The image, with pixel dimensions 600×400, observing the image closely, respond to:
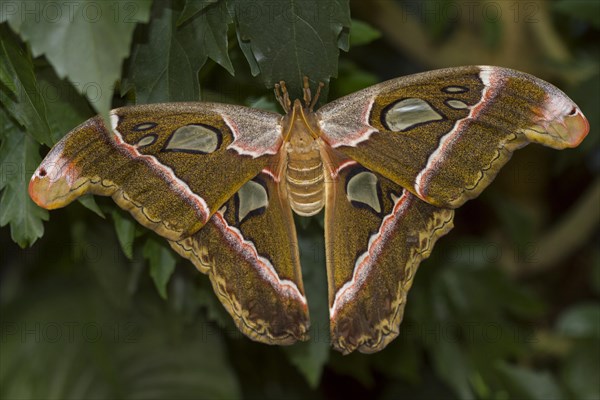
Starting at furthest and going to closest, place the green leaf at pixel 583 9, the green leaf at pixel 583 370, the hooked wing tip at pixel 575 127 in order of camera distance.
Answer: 1. the green leaf at pixel 583 370
2. the green leaf at pixel 583 9
3. the hooked wing tip at pixel 575 127

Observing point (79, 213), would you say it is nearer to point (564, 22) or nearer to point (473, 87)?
point (473, 87)

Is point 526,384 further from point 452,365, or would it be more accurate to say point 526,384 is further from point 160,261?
point 160,261

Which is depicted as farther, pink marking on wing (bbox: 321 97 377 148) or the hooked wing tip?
pink marking on wing (bbox: 321 97 377 148)

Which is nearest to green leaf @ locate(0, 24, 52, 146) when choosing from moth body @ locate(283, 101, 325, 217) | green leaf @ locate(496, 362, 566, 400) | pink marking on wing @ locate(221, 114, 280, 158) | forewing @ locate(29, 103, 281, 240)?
forewing @ locate(29, 103, 281, 240)

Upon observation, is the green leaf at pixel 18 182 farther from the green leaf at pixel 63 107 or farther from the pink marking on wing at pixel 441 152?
the pink marking on wing at pixel 441 152

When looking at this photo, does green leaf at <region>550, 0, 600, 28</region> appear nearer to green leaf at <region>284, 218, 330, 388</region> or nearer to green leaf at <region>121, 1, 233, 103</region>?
green leaf at <region>284, 218, 330, 388</region>

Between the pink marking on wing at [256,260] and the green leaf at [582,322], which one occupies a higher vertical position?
the pink marking on wing at [256,260]

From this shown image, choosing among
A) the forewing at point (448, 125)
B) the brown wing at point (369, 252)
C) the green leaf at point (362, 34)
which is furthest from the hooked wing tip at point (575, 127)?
the green leaf at point (362, 34)

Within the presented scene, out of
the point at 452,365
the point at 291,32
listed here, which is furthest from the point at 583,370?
the point at 291,32
